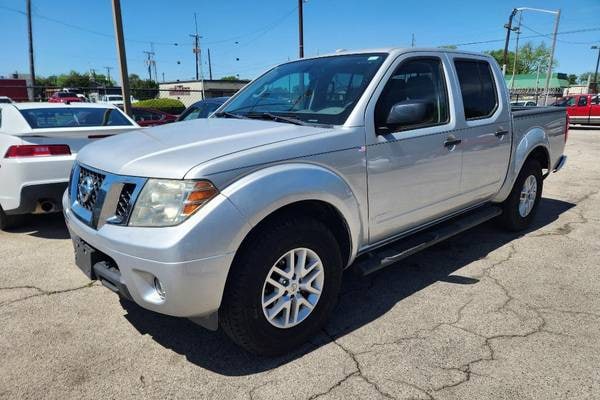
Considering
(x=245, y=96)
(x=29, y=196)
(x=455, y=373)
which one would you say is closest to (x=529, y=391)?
(x=455, y=373)

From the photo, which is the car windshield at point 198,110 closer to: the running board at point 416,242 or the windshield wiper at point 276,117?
the windshield wiper at point 276,117

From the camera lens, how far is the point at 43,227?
550 cm

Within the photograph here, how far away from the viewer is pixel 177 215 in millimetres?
2283

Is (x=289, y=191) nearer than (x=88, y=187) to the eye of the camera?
Yes

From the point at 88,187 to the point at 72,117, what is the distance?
3.24 metres

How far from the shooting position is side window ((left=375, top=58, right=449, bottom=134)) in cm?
308

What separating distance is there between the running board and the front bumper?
1.21m

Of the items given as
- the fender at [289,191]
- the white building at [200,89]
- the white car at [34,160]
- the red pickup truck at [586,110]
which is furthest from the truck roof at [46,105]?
the white building at [200,89]

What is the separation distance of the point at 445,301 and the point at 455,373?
37.2 inches

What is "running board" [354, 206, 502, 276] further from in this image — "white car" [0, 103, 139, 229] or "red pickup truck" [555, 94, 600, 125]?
"red pickup truck" [555, 94, 600, 125]

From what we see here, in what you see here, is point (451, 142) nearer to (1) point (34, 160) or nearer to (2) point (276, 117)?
(2) point (276, 117)

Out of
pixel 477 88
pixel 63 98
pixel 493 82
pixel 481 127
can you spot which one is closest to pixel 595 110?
pixel 493 82

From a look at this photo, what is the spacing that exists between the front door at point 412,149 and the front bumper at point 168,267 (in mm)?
1257

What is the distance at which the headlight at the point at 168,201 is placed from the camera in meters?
2.28
